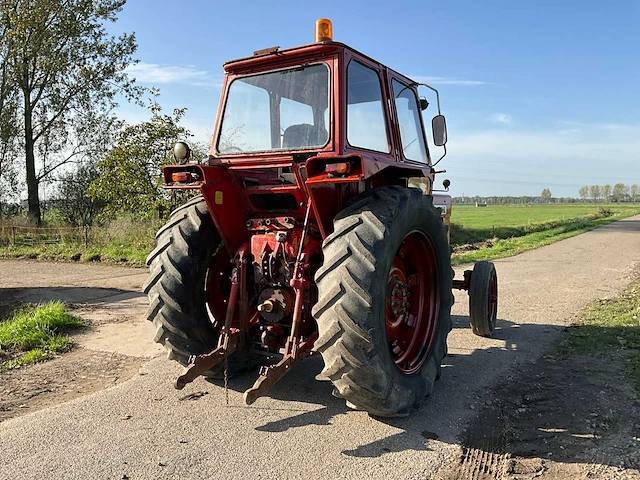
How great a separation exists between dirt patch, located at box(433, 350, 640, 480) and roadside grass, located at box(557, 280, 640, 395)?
18.5 inches

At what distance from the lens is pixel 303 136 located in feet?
14.5

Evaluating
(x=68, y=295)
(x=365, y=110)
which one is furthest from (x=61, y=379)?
(x=68, y=295)

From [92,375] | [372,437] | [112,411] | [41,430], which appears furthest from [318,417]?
[92,375]

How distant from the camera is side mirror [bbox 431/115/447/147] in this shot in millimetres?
5691

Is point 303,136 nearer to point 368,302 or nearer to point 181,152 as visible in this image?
point 181,152

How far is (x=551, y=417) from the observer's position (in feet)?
13.3

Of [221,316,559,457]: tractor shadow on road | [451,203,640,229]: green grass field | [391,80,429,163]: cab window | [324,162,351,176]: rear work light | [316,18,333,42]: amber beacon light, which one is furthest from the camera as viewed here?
[451,203,640,229]: green grass field

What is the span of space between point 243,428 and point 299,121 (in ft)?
8.24

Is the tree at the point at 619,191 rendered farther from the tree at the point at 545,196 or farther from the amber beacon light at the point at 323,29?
the amber beacon light at the point at 323,29

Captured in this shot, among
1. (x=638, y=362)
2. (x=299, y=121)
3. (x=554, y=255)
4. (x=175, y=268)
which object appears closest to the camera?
(x=175, y=268)

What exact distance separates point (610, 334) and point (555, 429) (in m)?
3.14

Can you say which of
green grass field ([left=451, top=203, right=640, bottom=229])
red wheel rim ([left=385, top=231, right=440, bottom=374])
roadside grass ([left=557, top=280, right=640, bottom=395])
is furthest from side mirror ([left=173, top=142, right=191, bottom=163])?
green grass field ([left=451, top=203, right=640, bottom=229])

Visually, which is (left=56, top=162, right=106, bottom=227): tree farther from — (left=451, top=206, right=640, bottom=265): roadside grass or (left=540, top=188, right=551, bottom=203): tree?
(left=540, top=188, right=551, bottom=203): tree

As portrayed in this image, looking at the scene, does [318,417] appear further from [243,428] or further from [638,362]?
[638,362]
